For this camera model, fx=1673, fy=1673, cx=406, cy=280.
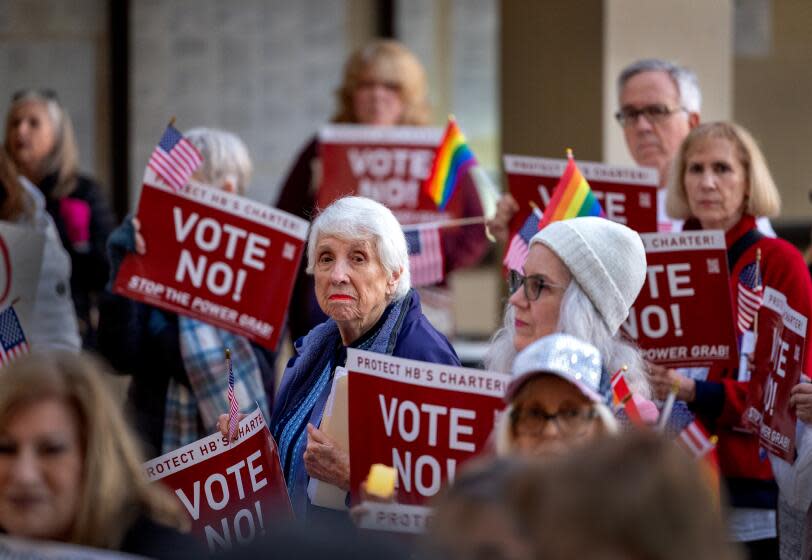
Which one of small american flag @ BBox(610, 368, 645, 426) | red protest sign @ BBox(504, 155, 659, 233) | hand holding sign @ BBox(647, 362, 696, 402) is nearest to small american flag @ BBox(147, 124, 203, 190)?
red protest sign @ BBox(504, 155, 659, 233)

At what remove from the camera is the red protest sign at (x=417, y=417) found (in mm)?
4164

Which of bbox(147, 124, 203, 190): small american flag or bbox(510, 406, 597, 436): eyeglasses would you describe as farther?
bbox(147, 124, 203, 190): small american flag

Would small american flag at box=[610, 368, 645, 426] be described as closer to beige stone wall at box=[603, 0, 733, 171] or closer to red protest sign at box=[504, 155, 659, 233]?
red protest sign at box=[504, 155, 659, 233]

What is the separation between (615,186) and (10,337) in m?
2.24

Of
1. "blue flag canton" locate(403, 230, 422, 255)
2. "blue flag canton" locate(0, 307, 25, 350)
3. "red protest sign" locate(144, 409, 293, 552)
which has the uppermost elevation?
"blue flag canton" locate(403, 230, 422, 255)

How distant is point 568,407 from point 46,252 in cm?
363

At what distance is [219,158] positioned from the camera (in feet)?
21.7

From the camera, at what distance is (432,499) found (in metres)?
4.13

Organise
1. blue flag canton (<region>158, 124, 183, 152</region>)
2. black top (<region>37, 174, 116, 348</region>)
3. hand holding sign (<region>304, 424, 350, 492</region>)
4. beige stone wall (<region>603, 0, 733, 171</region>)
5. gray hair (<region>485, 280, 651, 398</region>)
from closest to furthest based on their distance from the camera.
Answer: gray hair (<region>485, 280, 651, 398</region>) < hand holding sign (<region>304, 424, 350, 492</region>) < blue flag canton (<region>158, 124, 183, 152</region>) < black top (<region>37, 174, 116, 348</region>) < beige stone wall (<region>603, 0, 733, 171</region>)

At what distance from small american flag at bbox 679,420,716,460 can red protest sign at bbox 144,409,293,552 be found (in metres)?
1.35

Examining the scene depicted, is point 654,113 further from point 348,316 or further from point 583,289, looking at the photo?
point 583,289

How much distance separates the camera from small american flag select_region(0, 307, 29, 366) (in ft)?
19.6

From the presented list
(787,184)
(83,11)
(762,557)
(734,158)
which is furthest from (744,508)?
(83,11)

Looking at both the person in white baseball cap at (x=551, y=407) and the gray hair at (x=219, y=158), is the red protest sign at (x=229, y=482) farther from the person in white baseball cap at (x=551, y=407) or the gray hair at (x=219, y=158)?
the gray hair at (x=219, y=158)
